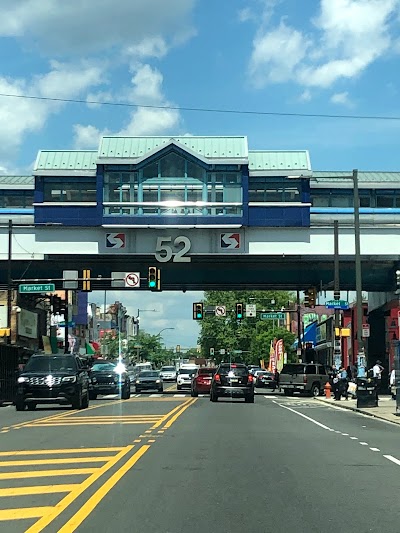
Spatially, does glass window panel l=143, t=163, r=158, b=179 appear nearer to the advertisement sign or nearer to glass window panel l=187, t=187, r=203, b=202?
glass window panel l=187, t=187, r=203, b=202

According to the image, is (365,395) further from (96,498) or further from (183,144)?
(96,498)

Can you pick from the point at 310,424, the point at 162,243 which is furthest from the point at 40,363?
the point at 162,243

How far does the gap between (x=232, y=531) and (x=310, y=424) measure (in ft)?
50.4

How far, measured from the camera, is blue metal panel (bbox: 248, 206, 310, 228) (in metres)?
43.8

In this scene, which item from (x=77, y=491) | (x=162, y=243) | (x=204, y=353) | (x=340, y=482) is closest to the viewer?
(x=77, y=491)

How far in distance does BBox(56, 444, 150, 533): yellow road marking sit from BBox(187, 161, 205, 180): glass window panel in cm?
3132

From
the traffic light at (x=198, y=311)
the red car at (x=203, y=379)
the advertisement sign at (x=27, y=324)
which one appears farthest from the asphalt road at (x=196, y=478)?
the advertisement sign at (x=27, y=324)

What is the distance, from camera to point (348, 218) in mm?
45719

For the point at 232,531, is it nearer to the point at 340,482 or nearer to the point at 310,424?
the point at 340,482

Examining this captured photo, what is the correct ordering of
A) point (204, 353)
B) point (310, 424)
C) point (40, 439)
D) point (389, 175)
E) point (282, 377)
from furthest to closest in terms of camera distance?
1. point (204, 353)
2. point (389, 175)
3. point (282, 377)
4. point (310, 424)
5. point (40, 439)

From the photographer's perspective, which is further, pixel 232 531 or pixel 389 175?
pixel 389 175

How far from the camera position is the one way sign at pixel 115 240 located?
4375 cm

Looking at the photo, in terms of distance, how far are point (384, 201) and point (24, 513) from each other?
44.5 metres

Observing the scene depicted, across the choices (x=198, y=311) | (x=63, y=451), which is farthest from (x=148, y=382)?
(x=63, y=451)
